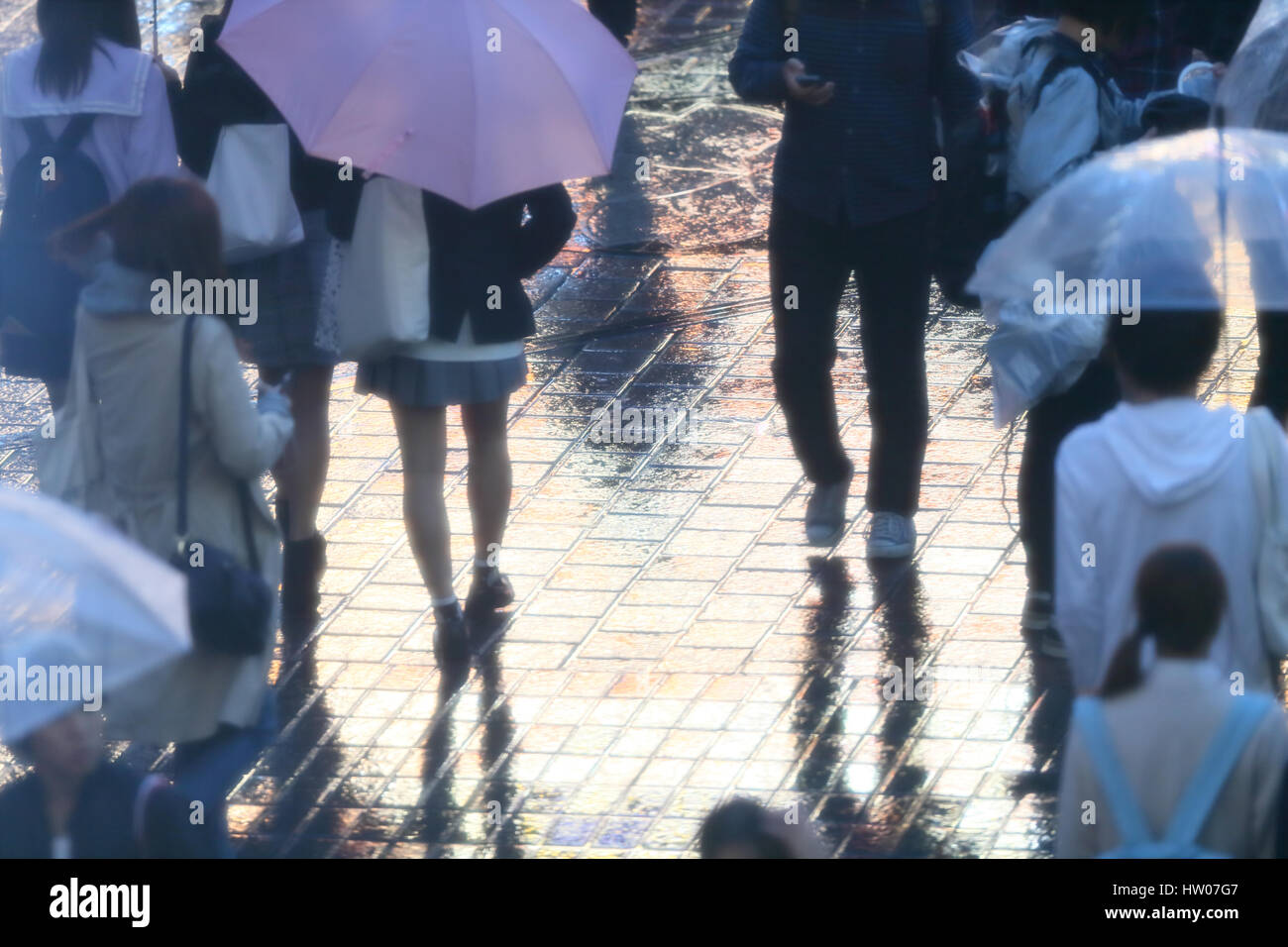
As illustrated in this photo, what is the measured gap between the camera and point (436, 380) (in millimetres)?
5934

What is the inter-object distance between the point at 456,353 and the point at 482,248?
1.06 feet

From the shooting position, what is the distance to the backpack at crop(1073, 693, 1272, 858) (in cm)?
342

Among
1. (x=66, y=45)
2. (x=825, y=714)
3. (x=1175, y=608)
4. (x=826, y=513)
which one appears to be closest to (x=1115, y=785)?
(x=1175, y=608)

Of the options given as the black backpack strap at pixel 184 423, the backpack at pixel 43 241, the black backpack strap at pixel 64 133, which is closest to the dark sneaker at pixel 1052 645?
the black backpack strap at pixel 184 423

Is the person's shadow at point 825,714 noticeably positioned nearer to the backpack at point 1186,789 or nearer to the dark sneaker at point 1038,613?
the dark sneaker at point 1038,613

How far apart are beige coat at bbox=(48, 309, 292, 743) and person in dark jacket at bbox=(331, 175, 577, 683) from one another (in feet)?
3.65

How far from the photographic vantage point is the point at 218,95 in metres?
6.07

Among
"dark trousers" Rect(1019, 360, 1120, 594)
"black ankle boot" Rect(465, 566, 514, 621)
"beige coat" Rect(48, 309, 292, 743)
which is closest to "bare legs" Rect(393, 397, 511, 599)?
"black ankle boot" Rect(465, 566, 514, 621)

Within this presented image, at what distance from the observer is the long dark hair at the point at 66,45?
5.91 metres

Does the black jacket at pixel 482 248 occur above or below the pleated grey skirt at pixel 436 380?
above

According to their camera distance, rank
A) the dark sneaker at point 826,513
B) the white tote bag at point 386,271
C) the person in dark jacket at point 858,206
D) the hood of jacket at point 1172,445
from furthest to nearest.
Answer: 1. the dark sneaker at point 826,513
2. the person in dark jacket at point 858,206
3. the white tote bag at point 386,271
4. the hood of jacket at point 1172,445

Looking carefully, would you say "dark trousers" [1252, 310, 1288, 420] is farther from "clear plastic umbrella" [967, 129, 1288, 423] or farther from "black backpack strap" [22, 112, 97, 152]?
"black backpack strap" [22, 112, 97, 152]
